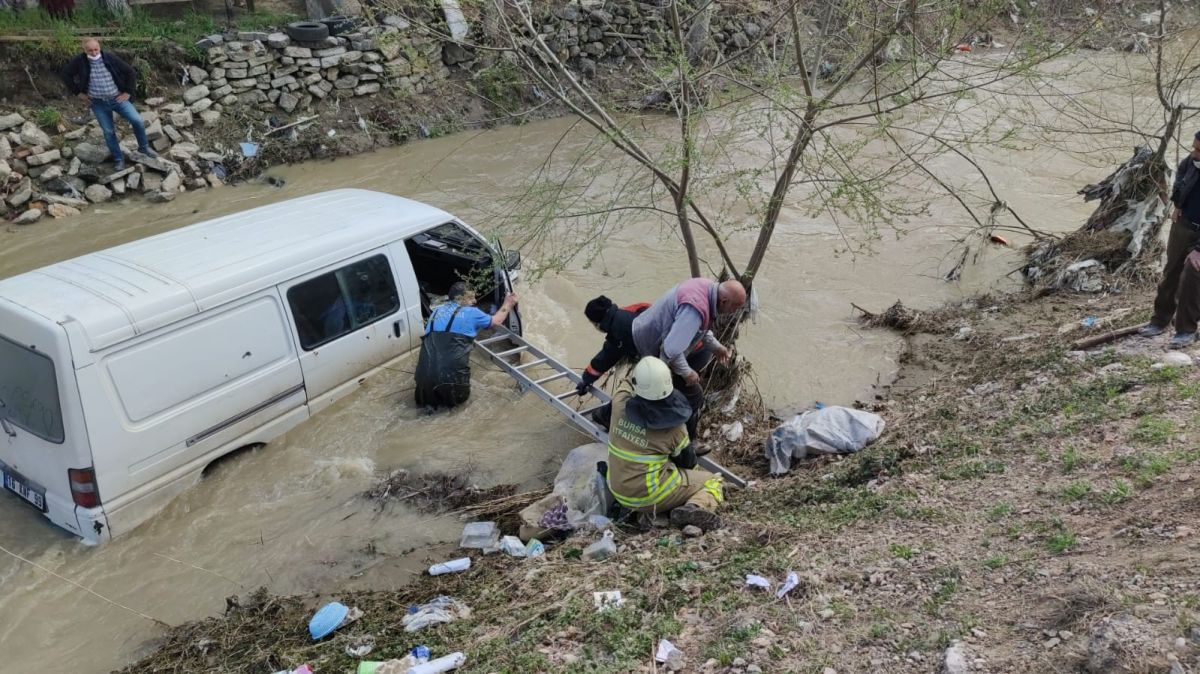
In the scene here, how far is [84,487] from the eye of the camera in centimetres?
489

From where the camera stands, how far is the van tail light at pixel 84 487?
485cm

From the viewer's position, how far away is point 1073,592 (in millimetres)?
3395

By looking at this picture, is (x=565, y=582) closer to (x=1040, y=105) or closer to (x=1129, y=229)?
(x=1129, y=229)

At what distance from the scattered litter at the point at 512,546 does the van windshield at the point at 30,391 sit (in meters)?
2.73

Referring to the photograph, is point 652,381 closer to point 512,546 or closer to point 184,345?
point 512,546

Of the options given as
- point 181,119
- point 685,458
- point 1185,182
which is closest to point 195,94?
point 181,119

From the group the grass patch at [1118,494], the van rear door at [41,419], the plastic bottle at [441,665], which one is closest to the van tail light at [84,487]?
the van rear door at [41,419]

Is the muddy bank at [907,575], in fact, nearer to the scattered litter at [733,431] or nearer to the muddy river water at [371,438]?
the muddy river water at [371,438]

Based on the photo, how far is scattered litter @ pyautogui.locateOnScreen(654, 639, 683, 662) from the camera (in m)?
3.65

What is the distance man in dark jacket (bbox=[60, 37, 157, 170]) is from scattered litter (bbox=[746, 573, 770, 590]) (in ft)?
36.2

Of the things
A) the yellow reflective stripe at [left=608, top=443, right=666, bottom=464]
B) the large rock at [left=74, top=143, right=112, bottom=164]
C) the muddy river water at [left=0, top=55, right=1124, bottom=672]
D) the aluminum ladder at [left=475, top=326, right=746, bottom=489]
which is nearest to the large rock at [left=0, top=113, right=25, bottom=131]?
the large rock at [left=74, top=143, right=112, bottom=164]

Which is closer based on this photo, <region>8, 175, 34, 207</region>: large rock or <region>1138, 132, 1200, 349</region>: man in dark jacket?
<region>1138, 132, 1200, 349</region>: man in dark jacket

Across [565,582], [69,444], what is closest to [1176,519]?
[565,582]

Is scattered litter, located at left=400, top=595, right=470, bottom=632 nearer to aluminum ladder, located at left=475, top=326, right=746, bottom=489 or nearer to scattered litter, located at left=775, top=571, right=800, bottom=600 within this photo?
scattered litter, located at left=775, top=571, right=800, bottom=600
